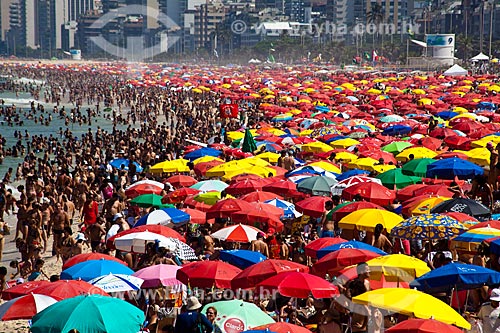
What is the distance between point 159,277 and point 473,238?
3899 mm

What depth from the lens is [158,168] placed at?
18609 millimetres

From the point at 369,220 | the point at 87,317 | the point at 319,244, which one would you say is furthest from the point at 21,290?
the point at 369,220

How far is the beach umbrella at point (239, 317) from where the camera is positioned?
7.98 m

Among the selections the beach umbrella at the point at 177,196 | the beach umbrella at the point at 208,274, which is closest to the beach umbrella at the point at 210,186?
the beach umbrella at the point at 177,196

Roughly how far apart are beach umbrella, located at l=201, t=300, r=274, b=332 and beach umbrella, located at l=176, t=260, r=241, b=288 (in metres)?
1.12

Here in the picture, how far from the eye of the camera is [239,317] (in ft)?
26.3

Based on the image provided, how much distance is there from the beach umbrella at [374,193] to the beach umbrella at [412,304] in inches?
236

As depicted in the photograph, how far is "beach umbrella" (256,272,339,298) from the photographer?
28.3 feet

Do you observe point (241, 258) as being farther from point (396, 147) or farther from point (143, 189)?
point (396, 147)

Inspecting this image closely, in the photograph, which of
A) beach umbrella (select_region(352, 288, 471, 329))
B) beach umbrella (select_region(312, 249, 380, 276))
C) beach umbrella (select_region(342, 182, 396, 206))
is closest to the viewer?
beach umbrella (select_region(352, 288, 471, 329))

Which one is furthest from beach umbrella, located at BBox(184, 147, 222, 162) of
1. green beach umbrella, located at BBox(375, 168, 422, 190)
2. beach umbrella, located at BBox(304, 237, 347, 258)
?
beach umbrella, located at BBox(304, 237, 347, 258)

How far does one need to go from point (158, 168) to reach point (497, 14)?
9396 cm

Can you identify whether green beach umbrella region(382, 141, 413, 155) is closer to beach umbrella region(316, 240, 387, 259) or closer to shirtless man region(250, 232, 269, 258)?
shirtless man region(250, 232, 269, 258)

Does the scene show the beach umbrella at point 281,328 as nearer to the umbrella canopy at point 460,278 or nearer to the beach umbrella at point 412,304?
the beach umbrella at point 412,304
